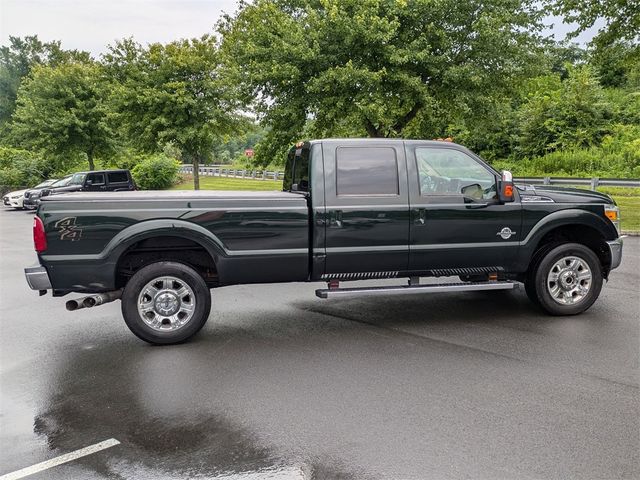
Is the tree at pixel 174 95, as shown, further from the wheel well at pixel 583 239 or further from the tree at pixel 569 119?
the tree at pixel 569 119

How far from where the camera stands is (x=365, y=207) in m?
5.80

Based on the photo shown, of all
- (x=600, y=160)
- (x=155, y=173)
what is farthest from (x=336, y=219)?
(x=155, y=173)

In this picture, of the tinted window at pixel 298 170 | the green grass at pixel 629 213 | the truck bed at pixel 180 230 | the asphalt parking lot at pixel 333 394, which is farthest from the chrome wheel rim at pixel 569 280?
the green grass at pixel 629 213

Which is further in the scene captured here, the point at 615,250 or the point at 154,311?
the point at 615,250

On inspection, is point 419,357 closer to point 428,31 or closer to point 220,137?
point 428,31

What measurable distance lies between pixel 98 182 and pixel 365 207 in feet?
63.5

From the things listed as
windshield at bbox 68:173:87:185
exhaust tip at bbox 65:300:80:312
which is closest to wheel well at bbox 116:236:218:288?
exhaust tip at bbox 65:300:80:312

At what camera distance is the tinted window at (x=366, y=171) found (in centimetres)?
587

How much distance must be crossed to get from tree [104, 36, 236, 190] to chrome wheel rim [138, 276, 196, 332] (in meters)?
17.0

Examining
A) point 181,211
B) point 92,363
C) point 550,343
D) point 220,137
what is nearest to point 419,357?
point 550,343

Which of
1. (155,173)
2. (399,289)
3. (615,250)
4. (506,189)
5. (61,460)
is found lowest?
(61,460)

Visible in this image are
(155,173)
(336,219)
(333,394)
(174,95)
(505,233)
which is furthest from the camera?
(155,173)

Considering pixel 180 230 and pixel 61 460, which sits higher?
pixel 180 230

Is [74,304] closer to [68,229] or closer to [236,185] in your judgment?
[68,229]
